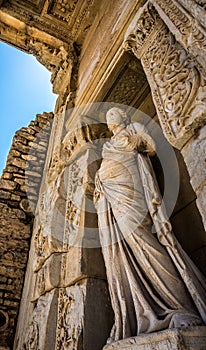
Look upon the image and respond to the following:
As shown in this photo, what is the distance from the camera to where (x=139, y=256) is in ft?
6.10

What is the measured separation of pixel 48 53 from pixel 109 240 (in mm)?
4454

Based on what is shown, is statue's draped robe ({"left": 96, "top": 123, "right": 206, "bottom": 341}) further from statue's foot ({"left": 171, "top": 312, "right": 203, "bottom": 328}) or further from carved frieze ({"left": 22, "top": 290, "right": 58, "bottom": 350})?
carved frieze ({"left": 22, "top": 290, "right": 58, "bottom": 350})

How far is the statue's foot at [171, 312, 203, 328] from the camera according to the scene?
1.33m

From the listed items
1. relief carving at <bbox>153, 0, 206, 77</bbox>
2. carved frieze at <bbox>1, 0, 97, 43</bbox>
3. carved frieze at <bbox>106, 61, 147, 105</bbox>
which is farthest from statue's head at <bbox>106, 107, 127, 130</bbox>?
carved frieze at <bbox>1, 0, 97, 43</bbox>

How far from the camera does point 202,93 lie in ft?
5.18

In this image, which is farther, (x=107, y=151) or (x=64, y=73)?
(x=64, y=73)

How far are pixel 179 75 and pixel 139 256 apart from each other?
1.27 metres

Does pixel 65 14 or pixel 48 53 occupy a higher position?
pixel 65 14

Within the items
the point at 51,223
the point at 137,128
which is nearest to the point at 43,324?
the point at 51,223

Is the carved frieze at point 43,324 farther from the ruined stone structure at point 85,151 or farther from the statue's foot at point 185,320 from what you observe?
the statue's foot at point 185,320

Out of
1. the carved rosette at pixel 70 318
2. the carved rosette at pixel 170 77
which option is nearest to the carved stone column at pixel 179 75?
the carved rosette at pixel 170 77

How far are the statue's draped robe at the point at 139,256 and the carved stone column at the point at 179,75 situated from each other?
0.47 meters

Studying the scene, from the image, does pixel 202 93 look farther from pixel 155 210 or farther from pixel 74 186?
pixel 74 186

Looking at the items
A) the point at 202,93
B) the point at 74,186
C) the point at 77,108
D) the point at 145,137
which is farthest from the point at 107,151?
the point at 77,108
